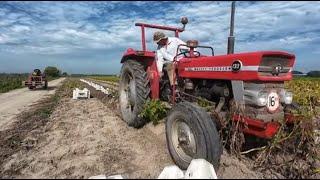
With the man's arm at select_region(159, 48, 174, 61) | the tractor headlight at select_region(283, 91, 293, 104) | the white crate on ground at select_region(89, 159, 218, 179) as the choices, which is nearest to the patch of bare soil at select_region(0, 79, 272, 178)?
the white crate on ground at select_region(89, 159, 218, 179)

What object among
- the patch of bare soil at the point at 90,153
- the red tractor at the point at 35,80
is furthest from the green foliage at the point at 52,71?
the patch of bare soil at the point at 90,153

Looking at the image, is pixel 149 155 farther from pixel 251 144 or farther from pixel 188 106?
pixel 251 144

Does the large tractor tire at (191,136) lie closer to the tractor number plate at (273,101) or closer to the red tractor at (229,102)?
the red tractor at (229,102)

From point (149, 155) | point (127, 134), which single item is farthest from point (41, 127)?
point (149, 155)

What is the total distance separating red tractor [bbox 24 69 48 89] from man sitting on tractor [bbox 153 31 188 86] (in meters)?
21.4

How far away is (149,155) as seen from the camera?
574 centimetres

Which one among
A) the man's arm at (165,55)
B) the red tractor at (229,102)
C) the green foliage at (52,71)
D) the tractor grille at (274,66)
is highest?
the man's arm at (165,55)

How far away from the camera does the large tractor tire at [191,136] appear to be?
462 cm

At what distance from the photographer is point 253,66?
4.87m

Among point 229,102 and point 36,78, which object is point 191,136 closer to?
point 229,102

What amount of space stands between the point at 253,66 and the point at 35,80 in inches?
963

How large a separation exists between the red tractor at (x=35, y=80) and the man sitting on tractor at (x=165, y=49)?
842 inches

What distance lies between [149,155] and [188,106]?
110 cm

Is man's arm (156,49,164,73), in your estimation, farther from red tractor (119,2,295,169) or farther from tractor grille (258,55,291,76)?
tractor grille (258,55,291,76)
